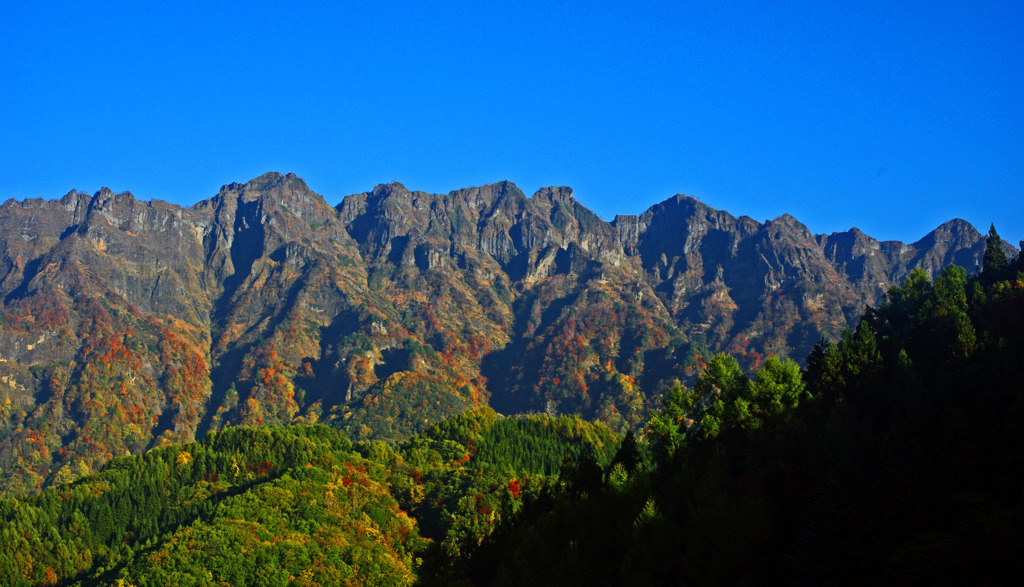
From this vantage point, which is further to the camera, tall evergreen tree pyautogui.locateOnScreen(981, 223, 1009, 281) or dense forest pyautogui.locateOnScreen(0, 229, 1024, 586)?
tall evergreen tree pyautogui.locateOnScreen(981, 223, 1009, 281)

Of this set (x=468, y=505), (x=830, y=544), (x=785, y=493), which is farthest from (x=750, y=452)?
(x=468, y=505)

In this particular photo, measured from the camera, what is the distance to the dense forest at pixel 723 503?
63.2m

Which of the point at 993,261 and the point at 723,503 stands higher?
the point at 993,261

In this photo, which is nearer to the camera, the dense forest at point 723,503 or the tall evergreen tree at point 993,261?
the dense forest at point 723,503

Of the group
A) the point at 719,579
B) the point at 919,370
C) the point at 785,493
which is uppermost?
the point at 919,370

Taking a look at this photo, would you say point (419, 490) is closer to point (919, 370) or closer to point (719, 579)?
point (919, 370)

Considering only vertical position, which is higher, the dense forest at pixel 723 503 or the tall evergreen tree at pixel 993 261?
the tall evergreen tree at pixel 993 261

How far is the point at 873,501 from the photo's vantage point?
67.7 m

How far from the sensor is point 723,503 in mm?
71125

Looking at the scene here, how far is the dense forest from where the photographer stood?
63156mm

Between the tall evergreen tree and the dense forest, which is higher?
the tall evergreen tree

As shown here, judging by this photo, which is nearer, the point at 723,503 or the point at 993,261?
the point at 723,503

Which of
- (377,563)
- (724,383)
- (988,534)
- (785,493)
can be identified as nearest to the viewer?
(988,534)

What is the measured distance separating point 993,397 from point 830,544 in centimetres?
3223
